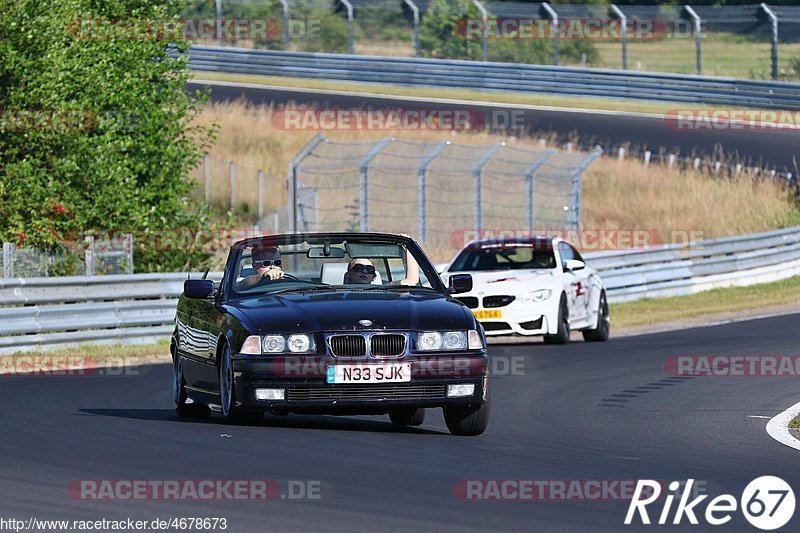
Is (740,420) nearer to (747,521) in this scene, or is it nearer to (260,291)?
(260,291)

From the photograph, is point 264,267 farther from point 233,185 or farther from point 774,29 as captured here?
point 774,29

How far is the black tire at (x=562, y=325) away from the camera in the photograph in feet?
68.4

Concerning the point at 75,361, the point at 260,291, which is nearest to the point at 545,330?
the point at 75,361

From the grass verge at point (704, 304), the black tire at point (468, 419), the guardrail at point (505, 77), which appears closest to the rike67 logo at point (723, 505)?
the black tire at point (468, 419)

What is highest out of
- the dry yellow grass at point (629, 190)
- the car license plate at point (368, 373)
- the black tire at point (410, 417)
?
the car license plate at point (368, 373)

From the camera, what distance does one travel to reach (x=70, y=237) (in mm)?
23188

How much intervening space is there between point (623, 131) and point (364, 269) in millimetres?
32410

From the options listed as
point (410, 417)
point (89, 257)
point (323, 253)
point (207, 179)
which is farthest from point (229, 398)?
point (207, 179)

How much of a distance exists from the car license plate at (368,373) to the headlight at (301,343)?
0.20 m

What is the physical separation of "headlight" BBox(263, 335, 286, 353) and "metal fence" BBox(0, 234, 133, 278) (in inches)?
412

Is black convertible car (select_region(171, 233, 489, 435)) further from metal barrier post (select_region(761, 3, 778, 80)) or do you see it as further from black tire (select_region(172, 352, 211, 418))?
metal barrier post (select_region(761, 3, 778, 80))

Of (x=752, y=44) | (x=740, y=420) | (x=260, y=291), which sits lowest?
(x=752, y=44)

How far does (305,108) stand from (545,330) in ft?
75.9

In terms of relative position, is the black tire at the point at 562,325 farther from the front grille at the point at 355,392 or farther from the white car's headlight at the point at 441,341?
the front grille at the point at 355,392
